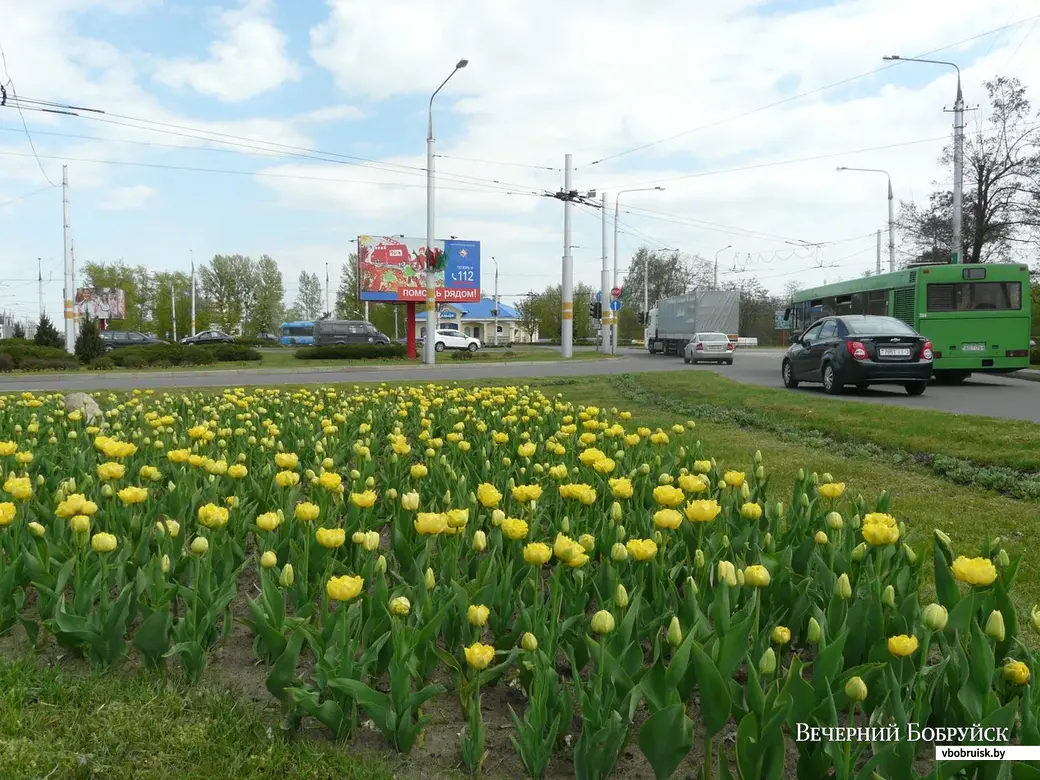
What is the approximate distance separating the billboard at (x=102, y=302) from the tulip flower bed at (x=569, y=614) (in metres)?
72.4

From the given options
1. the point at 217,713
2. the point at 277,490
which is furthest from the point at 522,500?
the point at 277,490

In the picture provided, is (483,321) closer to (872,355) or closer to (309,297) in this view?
(309,297)

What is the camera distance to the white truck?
41.1 meters

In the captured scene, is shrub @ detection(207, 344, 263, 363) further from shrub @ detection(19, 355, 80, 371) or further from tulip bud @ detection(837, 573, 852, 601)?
tulip bud @ detection(837, 573, 852, 601)

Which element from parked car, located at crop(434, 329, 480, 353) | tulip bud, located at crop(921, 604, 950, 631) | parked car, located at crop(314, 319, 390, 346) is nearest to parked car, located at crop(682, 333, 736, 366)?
parked car, located at crop(434, 329, 480, 353)

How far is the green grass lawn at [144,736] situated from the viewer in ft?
7.36

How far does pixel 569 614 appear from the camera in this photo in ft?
9.23

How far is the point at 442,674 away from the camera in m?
2.85

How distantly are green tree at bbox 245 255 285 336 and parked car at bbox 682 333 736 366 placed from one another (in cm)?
5920

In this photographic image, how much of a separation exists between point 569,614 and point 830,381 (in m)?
14.4

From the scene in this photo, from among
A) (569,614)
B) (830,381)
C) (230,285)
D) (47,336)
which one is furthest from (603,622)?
(230,285)

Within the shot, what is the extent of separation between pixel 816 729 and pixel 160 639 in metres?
2.03

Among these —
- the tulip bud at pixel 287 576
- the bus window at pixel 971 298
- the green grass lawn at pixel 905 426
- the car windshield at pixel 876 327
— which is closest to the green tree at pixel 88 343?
the green grass lawn at pixel 905 426

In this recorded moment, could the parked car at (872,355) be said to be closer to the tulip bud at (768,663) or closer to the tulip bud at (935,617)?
the tulip bud at (935,617)
